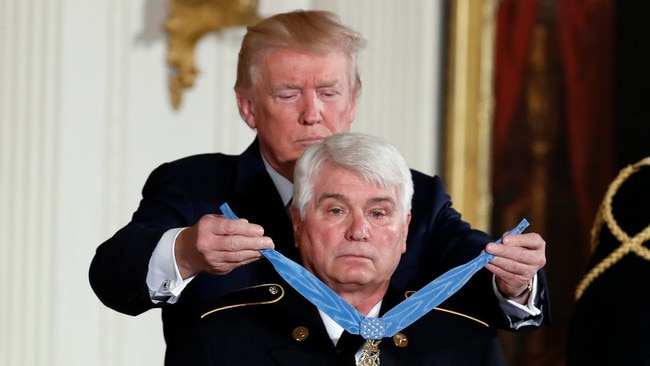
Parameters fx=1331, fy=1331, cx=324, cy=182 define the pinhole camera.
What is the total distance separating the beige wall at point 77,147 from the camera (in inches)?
177

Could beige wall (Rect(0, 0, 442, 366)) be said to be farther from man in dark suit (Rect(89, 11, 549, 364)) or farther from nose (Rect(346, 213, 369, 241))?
nose (Rect(346, 213, 369, 241))

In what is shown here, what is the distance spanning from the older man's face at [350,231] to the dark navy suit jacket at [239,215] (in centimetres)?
28

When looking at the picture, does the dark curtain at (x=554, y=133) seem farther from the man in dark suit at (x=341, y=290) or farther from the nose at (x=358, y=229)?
the nose at (x=358, y=229)

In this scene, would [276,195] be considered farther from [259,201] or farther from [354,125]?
→ [354,125]

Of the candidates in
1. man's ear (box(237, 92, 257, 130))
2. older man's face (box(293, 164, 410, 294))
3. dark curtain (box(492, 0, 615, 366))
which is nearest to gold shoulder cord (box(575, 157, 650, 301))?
older man's face (box(293, 164, 410, 294))

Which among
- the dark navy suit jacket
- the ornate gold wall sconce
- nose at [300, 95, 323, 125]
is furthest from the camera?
the ornate gold wall sconce

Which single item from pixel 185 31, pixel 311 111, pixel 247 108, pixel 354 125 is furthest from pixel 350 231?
pixel 354 125

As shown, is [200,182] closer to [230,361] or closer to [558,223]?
[230,361]

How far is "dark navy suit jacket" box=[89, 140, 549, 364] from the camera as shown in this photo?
2867mm

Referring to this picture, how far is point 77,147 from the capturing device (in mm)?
4602

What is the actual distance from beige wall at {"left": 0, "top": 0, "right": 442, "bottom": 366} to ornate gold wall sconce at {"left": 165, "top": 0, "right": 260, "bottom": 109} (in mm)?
39

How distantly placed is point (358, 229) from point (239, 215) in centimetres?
57

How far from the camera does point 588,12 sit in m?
5.54

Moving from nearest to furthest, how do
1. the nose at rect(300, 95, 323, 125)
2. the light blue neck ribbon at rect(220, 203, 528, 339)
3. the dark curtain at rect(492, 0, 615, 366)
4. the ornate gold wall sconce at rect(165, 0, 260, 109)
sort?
the light blue neck ribbon at rect(220, 203, 528, 339)
the nose at rect(300, 95, 323, 125)
the ornate gold wall sconce at rect(165, 0, 260, 109)
the dark curtain at rect(492, 0, 615, 366)
